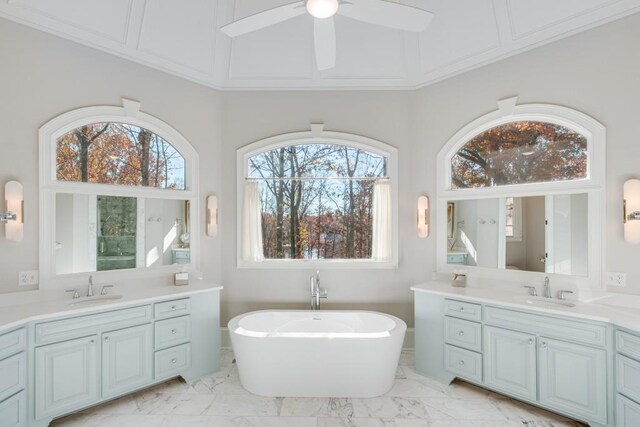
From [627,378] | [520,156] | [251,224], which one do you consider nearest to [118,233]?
[251,224]

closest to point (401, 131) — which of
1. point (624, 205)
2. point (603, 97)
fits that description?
point (603, 97)

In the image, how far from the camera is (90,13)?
9.44ft

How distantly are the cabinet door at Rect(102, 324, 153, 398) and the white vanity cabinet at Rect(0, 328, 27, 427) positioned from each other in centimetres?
49

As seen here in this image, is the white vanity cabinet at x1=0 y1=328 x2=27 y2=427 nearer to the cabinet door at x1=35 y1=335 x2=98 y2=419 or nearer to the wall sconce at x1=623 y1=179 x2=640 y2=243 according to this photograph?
the cabinet door at x1=35 y1=335 x2=98 y2=419

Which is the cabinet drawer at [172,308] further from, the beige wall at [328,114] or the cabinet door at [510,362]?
the cabinet door at [510,362]

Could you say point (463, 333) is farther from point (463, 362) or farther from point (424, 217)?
point (424, 217)

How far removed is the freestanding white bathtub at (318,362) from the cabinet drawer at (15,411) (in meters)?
1.43

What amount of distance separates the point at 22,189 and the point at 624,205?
15.5 feet

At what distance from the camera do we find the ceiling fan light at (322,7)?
1963 mm

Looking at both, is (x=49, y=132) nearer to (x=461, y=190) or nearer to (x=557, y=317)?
(x=461, y=190)

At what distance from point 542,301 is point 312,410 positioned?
6.90 feet

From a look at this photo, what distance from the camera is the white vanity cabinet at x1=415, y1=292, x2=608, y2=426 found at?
2.36 meters

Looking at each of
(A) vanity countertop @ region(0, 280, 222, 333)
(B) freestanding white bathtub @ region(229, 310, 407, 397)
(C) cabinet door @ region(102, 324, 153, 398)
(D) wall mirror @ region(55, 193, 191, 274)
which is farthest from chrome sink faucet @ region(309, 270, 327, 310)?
(C) cabinet door @ region(102, 324, 153, 398)

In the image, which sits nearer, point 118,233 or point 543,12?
point 543,12
